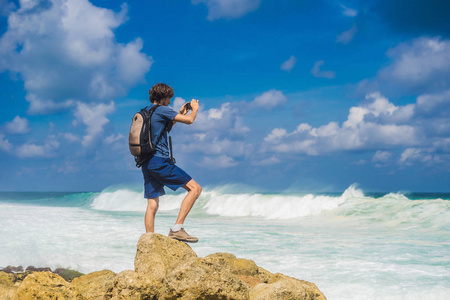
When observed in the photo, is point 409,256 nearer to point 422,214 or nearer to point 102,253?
point 102,253

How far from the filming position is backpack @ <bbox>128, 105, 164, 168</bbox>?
4.71 metres

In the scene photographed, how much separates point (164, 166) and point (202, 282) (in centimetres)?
175

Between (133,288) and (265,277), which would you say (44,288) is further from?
(265,277)

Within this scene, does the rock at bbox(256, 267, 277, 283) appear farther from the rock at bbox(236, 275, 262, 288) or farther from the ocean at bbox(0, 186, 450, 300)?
the ocean at bbox(0, 186, 450, 300)

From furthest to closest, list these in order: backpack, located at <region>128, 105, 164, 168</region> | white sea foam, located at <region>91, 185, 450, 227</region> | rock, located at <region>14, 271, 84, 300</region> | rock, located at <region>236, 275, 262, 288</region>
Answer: white sea foam, located at <region>91, 185, 450, 227</region>, rock, located at <region>236, 275, 262, 288</region>, backpack, located at <region>128, 105, 164, 168</region>, rock, located at <region>14, 271, 84, 300</region>

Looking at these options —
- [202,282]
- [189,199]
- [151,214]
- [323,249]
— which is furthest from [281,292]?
[323,249]

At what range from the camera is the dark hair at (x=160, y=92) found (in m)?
4.94

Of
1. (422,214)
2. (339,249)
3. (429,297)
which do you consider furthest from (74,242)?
(422,214)

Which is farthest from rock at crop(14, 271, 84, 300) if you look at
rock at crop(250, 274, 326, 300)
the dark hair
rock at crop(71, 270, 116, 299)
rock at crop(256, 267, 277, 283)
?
rock at crop(256, 267, 277, 283)

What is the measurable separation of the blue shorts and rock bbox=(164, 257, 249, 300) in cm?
146

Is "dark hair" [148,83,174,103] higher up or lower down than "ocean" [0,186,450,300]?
higher up

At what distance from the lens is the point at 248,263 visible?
546 centimetres

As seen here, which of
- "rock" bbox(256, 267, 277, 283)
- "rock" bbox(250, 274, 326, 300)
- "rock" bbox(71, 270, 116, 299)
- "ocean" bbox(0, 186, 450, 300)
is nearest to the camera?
"rock" bbox(250, 274, 326, 300)

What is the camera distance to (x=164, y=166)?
4805 millimetres
